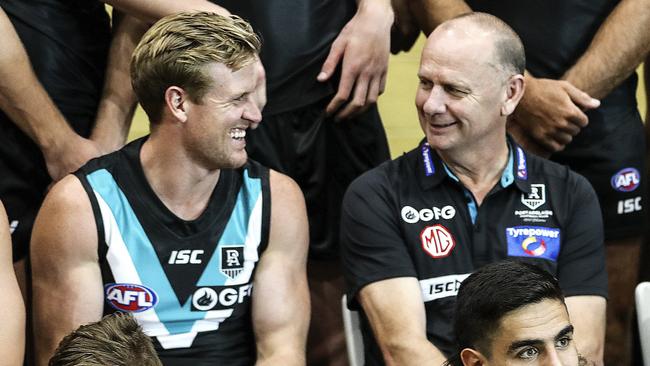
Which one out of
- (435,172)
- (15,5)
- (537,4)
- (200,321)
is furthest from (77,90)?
(537,4)

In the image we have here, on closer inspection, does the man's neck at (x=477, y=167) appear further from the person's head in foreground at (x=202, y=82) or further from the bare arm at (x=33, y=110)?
the bare arm at (x=33, y=110)

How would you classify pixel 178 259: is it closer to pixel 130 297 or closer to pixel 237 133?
pixel 130 297

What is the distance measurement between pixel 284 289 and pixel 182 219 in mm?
349

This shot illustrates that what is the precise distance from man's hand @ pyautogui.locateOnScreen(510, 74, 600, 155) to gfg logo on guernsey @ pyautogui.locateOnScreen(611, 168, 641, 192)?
228 millimetres

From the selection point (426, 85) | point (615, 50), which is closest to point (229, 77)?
point (426, 85)

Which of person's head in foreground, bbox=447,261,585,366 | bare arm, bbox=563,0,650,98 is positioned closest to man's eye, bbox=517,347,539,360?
person's head in foreground, bbox=447,261,585,366

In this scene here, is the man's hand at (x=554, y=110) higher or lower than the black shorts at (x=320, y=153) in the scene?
higher

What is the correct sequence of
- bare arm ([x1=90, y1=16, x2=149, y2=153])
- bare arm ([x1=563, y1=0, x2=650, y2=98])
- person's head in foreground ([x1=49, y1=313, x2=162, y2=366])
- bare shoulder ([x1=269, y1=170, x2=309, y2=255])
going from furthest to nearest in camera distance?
bare arm ([x1=563, y1=0, x2=650, y2=98]), bare arm ([x1=90, y1=16, x2=149, y2=153]), bare shoulder ([x1=269, y1=170, x2=309, y2=255]), person's head in foreground ([x1=49, y1=313, x2=162, y2=366])

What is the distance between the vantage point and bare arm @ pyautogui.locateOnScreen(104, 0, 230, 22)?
3.78m

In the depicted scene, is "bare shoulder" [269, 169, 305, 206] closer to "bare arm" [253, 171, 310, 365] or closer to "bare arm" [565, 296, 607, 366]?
"bare arm" [253, 171, 310, 365]

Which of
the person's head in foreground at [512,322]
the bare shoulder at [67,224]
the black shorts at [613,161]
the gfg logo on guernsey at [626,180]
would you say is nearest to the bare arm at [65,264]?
the bare shoulder at [67,224]

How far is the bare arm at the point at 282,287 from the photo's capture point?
3621 mm

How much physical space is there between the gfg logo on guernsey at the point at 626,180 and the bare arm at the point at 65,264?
1717 mm

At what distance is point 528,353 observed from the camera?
2969mm
